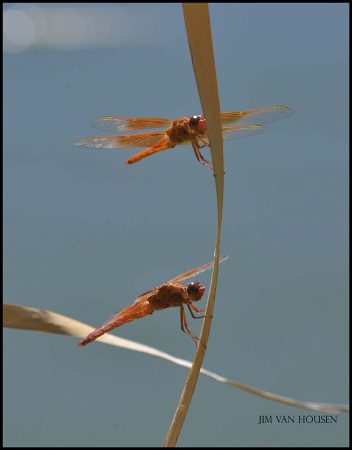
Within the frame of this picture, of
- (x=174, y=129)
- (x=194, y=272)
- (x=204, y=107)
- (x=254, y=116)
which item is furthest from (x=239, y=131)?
(x=204, y=107)

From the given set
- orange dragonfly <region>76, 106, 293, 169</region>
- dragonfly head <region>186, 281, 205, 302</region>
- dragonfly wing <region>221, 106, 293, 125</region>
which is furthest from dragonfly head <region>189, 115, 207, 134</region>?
dragonfly head <region>186, 281, 205, 302</region>

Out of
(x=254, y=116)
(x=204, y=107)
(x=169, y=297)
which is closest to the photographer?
(x=204, y=107)

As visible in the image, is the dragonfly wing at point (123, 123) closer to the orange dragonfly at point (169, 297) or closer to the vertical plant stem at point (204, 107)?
the orange dragonfly at point (169, 297)

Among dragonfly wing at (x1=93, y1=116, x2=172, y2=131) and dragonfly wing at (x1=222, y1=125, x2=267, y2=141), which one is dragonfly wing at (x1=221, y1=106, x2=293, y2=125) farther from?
dragonfly wing at (x1=93, y1=116, x2=172, y2=131)

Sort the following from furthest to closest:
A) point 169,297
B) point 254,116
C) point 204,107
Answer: point 254,116, point 169,297, point 204,107

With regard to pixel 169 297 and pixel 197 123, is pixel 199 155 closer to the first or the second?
pixel 197 123

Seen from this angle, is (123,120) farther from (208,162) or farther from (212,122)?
(212,122)

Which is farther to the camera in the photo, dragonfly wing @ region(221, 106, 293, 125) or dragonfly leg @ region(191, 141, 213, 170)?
dragonfly wing @ region(221, 106, 293, 125)

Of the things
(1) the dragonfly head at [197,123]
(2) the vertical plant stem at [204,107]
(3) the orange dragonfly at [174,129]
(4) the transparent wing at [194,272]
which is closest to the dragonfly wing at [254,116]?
(3) the orange dragonfly at [174,129]

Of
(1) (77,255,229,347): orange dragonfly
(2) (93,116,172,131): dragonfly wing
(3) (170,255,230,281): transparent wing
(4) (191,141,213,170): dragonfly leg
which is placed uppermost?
(2) (93,116,172,131): dragonfly wing
